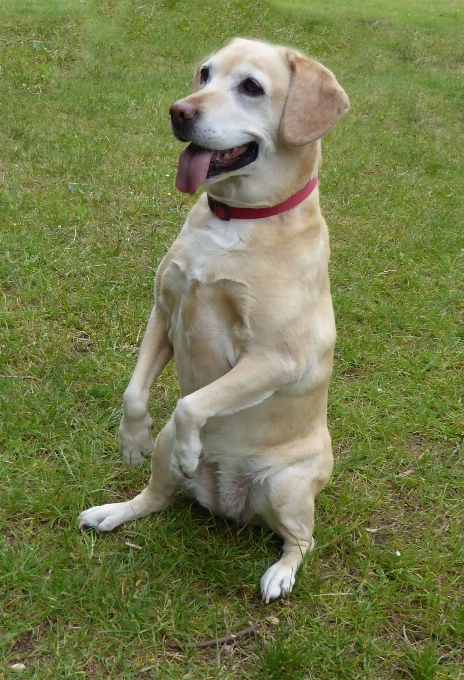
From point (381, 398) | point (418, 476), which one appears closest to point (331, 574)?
point (418, 476)

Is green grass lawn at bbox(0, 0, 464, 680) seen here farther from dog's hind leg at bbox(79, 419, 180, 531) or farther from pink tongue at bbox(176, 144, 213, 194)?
pink tongue at bbox(176, 144, 213, 194)

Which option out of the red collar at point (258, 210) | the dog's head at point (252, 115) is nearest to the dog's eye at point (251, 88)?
the dog's head at point (252, 115)

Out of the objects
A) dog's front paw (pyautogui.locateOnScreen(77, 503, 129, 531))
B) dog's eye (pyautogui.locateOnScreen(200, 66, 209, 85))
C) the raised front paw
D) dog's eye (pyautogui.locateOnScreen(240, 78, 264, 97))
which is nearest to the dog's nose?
dog's eye (pyautogui.locateOnScreen(240, 78, 264, 97))

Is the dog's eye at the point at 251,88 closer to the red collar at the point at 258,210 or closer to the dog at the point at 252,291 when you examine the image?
the dog at the point at 252,291

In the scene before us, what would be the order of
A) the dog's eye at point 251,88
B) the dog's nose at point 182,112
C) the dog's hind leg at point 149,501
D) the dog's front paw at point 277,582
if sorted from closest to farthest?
the dog's nose at point 182,112 → the dog's eye at point 251,88 → the dog's front paw at point 277,582 → the dog's hind leg at point 149,501

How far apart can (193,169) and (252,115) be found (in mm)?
305

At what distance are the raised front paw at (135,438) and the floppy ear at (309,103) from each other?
1226 millimetres

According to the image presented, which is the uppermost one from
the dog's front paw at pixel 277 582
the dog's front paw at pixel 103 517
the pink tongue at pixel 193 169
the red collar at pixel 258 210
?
the pink tongue at pixel 193 169

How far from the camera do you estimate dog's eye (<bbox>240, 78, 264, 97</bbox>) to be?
252 cm

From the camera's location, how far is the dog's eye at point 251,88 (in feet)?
8.26

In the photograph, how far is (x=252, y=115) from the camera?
2492mm

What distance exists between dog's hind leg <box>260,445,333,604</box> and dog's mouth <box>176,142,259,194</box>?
1.19 m

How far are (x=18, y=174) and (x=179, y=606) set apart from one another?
4.23 m

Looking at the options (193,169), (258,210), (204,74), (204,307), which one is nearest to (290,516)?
(204,307)
